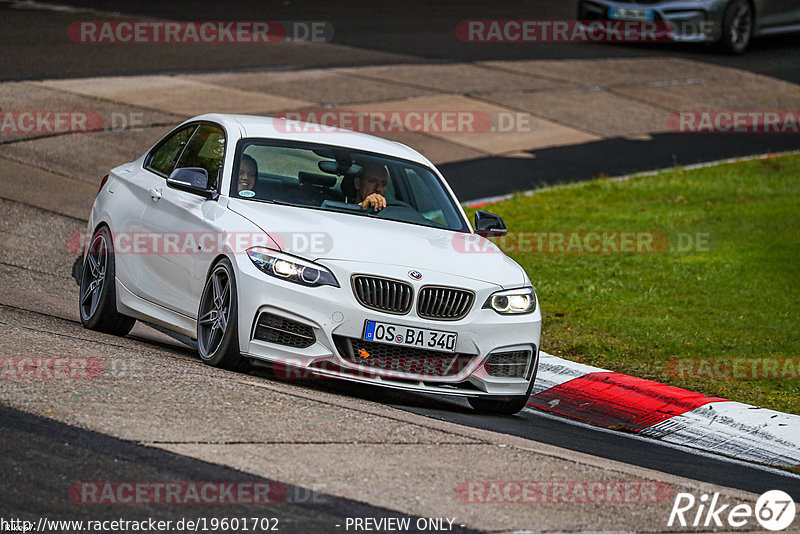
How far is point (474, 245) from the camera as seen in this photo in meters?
8.48

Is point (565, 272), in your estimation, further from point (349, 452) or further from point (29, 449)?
point (29, 449)

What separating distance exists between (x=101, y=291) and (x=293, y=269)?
85.1 inches

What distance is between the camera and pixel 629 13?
2405 centimetres

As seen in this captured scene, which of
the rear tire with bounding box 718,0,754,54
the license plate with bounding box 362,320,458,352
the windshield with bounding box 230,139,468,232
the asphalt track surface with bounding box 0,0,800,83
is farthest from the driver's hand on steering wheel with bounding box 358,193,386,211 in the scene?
the rear tire with bounding box 718,0,754,54

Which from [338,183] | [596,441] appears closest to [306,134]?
[338,183]

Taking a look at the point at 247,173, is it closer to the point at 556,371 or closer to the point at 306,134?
the point at 306,134

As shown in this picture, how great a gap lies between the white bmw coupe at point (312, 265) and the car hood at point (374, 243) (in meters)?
0.01

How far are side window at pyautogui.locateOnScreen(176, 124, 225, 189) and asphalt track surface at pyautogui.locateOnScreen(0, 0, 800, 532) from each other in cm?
169

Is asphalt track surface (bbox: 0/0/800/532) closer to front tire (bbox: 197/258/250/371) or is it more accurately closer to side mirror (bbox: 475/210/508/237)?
front tire (bbox: 197/258/250/371)

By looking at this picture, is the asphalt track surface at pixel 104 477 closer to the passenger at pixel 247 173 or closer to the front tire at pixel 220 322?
the front tire at pixel 220 322

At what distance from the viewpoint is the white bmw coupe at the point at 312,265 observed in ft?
24.5

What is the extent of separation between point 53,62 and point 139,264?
1186 centimetres

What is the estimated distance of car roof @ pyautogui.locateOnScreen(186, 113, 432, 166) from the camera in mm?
8844

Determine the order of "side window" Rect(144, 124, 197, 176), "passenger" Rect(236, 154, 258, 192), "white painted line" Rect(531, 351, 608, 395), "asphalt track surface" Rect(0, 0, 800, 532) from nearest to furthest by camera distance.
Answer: "asphalt track surface" Rect(0, 0, 800, 532), "passenger" Rect(236, 154, 258, 192), "white painted line" Rect(531, 351, 608, 395), "side window" Rect(144, 124, 197, 176)
